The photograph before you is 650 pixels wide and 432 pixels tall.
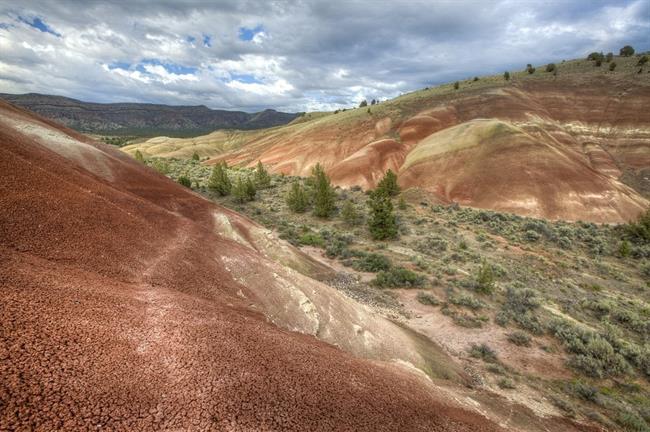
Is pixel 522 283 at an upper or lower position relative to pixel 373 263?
lower

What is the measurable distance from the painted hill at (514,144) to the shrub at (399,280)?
26584 millimetres

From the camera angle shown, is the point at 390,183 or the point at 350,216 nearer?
the point at 350,216

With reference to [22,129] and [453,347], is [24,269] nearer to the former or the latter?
[453,347]

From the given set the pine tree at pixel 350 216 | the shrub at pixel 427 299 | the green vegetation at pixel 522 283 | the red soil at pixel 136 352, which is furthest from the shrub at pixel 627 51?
the red soil at pixel 136 352

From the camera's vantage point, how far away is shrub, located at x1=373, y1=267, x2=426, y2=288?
786 inches

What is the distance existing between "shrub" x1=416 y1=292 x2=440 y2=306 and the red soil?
10800 mm

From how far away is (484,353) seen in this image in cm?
1384

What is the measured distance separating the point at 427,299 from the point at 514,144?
40261 millimetres

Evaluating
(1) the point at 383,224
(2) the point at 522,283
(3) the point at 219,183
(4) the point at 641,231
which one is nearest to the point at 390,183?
(1) the point at 383,224

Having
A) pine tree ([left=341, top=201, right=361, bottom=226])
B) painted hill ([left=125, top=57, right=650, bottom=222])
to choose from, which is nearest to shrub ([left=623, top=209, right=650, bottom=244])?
painted hill ([left=125, top=57, right=650, bottom=222])

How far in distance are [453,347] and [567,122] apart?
64.3m

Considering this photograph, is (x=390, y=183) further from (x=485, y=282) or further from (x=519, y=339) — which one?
(x=519, y=339)

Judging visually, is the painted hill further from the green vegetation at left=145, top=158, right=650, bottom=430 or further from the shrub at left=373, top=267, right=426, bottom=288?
the shrub at left=373, top=267, right=426, bottom=288

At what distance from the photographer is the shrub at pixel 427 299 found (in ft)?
59.3
